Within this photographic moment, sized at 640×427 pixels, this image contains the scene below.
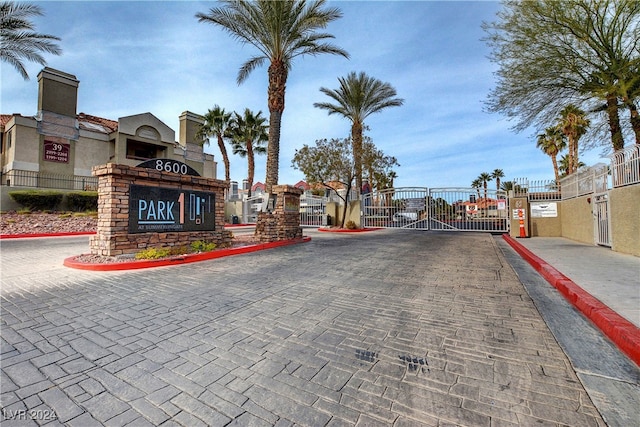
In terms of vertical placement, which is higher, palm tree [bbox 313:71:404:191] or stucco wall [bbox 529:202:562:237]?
palm tree [bbox 313:71:404:191]

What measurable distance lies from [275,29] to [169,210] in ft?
29.8

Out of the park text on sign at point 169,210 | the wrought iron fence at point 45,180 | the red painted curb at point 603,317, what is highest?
the wrought iron fence at point 45,180

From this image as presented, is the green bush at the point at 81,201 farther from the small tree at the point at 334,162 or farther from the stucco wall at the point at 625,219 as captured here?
the stucco wall at the point at 625,219

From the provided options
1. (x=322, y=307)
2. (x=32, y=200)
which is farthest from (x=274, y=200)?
(x=32, y=200)

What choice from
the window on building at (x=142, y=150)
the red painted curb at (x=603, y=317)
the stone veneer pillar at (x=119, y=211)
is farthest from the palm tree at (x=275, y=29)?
the window on building at (x=142, y=150)

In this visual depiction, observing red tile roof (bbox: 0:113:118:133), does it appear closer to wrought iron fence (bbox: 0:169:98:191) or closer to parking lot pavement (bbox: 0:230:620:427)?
wrought iron fence (bbox: 0:169:98:191)

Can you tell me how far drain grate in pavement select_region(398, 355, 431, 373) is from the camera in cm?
240

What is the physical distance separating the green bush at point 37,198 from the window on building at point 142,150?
8.27 meters

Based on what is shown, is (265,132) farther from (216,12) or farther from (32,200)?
(32,200)

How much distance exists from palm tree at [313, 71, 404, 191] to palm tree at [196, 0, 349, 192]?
8.27 metres

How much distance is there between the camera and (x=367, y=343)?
112 inches

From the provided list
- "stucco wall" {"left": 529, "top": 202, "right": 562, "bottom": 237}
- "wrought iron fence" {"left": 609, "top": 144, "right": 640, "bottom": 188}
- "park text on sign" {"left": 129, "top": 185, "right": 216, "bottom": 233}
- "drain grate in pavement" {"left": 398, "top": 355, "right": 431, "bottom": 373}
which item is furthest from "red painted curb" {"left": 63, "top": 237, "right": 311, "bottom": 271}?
"stucco wall" {"left": 529, "top": 202, "right": 562, "bottom": 237}

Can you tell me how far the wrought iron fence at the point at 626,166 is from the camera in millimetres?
6883

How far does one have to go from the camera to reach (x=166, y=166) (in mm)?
7949
